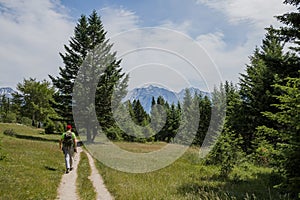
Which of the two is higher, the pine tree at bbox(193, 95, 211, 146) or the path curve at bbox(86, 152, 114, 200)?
the pine tree at bbox(193, 95, 211, 146)

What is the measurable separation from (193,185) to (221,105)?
1372 inches

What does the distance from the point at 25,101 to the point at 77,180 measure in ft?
238

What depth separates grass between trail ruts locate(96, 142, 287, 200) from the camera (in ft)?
36.3

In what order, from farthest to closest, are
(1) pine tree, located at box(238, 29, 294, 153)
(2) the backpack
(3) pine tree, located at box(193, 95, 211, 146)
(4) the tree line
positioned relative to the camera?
(3) pine tree, located at box(193, 95, 211, 146) < (1) pine tree, located at box(238, 29, 294, 153) < (2) the backpack < (4) the tree line

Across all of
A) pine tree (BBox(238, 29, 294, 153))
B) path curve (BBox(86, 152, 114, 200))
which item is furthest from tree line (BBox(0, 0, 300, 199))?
path curve (BBox(86, 152, 114, 200))

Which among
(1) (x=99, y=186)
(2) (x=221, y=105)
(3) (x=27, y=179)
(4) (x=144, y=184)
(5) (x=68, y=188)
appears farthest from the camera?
(2) (x=221, y=105)

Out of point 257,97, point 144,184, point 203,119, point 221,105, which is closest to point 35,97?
point 203,119

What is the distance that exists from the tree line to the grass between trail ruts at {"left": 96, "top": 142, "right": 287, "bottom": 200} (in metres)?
0.88

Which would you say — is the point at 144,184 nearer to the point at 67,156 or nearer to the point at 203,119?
the point at 67,156

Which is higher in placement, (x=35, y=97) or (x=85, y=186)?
(x=35, y=97)

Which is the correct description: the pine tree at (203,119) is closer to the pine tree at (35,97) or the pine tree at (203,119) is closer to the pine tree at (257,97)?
the pine tree at (257,97)

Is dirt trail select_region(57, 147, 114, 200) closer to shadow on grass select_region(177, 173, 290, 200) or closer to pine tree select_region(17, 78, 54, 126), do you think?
shadow on grass select_region(177, 173, 290, 200)

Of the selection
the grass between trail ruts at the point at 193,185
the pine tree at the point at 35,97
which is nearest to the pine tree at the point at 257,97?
the grass between trail ruts at the point at 193,185

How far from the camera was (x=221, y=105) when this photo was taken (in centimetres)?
4725
